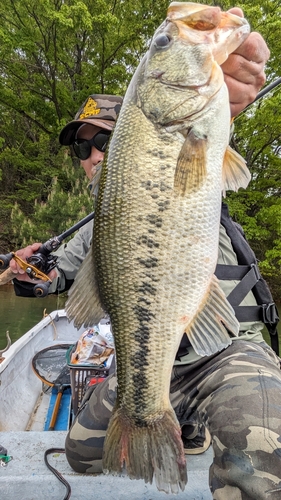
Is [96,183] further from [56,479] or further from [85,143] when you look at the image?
[56,479]

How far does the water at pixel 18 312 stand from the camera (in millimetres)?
10938

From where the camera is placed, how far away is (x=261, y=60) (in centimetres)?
200

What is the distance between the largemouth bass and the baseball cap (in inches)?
56.3

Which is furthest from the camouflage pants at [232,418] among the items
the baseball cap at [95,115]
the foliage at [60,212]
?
the foliage at [60,212]

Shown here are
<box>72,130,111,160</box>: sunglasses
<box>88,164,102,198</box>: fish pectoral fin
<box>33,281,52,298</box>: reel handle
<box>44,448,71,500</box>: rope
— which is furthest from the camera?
<box>72,130,111,160</box>: sunglasses

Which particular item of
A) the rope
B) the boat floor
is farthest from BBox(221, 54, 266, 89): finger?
the rope

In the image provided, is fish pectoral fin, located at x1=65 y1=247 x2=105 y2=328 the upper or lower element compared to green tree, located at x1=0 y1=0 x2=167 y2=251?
lower

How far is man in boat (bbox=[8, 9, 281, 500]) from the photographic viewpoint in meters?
1.51

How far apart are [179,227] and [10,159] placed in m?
19.5

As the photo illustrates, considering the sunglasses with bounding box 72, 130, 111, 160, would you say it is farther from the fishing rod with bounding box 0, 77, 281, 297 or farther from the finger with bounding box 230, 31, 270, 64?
the finger with bounding box 230, 31, 270, 64

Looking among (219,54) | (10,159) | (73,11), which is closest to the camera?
(219,54)

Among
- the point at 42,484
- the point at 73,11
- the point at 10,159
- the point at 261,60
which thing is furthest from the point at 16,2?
the point at 42,484

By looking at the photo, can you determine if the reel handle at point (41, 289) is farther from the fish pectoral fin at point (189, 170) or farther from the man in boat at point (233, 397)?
the fish pectoral fin at point (189, 170)

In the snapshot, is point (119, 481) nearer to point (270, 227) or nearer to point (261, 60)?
point (261, 60)
